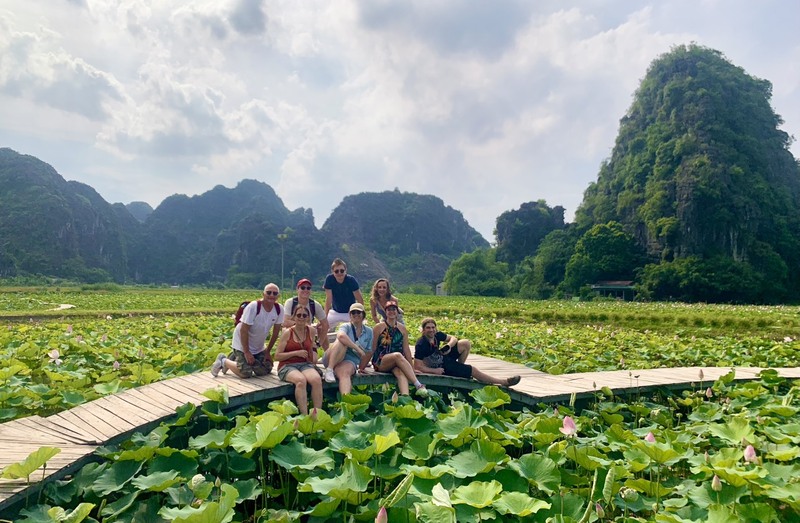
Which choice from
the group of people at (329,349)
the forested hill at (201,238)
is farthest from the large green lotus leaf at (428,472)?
the forested hill at (201,238)

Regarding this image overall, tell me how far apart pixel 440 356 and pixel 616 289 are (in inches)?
1289

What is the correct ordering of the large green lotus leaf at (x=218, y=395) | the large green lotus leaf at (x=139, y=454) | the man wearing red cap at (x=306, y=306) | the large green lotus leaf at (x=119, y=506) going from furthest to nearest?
the man wearing red cap at (x=306, y=306) < the large green lotus leaf at (x=218, y=395) < the large green lotus leaf at (x=139, y=454) < the large green lotus leaf at (x=119, y=506)

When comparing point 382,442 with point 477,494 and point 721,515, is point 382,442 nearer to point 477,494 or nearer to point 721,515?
point 477,494

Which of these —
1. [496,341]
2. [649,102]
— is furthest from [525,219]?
[496,341]

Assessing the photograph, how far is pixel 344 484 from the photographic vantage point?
218 centimetres

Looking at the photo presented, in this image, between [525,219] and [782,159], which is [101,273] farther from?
[782,159]

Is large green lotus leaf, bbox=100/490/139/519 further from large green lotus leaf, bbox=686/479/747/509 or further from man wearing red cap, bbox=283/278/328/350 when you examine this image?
large green lotus leaf, bbox=686/479/747/509

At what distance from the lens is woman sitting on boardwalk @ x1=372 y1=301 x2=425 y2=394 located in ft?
14.0

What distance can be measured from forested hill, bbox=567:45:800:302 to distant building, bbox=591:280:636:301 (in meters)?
0.93

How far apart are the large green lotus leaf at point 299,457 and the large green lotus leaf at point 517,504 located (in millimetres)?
821

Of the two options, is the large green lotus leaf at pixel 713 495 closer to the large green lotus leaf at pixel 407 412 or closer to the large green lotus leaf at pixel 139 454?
the large green lotus leaf at pixel 407 412

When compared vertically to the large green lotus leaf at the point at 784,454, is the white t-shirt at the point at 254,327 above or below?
Result: above

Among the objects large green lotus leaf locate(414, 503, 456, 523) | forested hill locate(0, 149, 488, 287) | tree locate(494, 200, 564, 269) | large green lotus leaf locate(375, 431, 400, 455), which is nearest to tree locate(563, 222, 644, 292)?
tree locate(494, 200, 564, 269)

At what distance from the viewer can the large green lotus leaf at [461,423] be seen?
2820 mm
